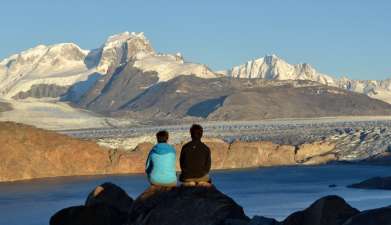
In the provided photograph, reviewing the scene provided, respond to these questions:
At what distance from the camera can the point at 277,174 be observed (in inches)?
5837

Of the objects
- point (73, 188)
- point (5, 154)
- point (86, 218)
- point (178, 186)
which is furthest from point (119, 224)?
point (5, 154)

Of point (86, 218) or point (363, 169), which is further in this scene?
point (363, 169)

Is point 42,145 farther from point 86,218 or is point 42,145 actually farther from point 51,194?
point 86,218

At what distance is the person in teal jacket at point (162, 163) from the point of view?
15320mm

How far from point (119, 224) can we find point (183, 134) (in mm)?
181456

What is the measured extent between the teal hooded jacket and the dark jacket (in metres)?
0.22

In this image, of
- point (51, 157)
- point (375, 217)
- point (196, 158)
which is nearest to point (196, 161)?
point (196, 158)

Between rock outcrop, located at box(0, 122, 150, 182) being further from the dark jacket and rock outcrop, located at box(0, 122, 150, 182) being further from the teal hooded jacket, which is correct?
the dark jacket

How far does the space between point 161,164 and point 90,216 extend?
3049 millimetres

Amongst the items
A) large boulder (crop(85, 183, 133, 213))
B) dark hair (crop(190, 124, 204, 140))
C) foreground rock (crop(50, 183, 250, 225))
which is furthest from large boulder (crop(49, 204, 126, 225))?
dark hair (crop(190, 124, 204, 140))

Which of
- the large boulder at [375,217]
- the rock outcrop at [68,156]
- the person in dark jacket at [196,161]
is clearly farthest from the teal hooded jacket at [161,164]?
the rock outcrop at [68,156]

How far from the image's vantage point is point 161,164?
15.4 meters

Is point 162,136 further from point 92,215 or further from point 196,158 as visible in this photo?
point 92,215

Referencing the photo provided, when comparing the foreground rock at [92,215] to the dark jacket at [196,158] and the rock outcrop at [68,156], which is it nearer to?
the dark jacket at [196,158]
